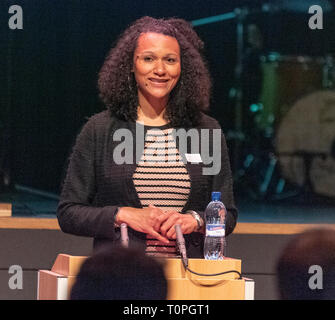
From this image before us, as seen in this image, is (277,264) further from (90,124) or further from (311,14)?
(311,14)

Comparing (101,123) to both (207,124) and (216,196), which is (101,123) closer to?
Answer: (207,124)

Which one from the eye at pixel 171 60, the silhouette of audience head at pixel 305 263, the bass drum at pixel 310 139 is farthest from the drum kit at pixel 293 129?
the silhouette of audience head at pixel 305 263

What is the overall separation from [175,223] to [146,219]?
8cm

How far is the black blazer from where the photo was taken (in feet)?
7.02

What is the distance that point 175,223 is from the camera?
6.70 feet

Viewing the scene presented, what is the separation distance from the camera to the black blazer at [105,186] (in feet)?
7.02

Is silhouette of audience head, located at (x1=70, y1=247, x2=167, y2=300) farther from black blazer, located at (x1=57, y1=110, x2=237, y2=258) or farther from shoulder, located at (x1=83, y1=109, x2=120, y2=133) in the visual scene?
shoulder, located at (x1=83, y1=109, x2=120, y2=133)

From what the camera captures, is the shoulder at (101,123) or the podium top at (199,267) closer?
the podium top at (199,267)

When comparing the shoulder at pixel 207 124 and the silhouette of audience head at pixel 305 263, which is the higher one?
the shoulder at pixel 207 124

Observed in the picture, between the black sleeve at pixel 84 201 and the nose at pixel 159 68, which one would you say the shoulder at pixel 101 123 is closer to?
the black sleeve at pixel 84 201

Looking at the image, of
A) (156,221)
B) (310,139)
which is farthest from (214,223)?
(310,139)

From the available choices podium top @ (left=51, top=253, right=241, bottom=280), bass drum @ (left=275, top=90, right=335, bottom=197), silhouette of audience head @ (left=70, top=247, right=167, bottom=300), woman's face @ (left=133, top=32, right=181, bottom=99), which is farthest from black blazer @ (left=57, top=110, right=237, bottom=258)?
bass drum @ (left=275, top=90, right=335, bottom=197)

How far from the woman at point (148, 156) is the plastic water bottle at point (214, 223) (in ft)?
0.09
